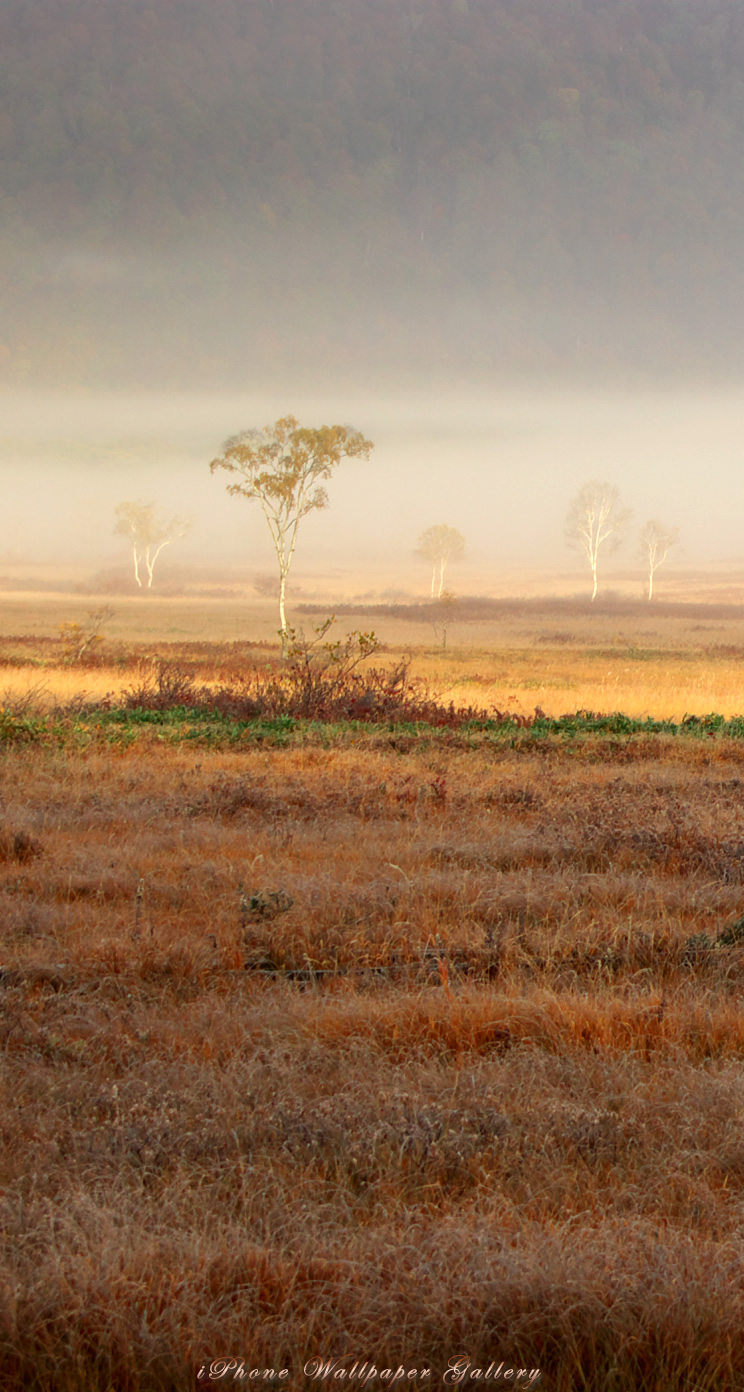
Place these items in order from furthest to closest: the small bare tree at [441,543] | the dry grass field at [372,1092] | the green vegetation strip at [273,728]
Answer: the small bare tree at [441,543], the green vegetation strip at [273,728], the dry grass field at [372,1092]

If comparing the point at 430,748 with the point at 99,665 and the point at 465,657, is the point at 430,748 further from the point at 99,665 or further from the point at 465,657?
the point at 465,657

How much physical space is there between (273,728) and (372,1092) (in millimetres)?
12410

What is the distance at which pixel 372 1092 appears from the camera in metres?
3.83

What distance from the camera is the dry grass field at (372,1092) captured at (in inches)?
100

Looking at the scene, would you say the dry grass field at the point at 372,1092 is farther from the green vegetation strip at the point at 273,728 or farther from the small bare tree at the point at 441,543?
the small bare tree at the point at 441,543

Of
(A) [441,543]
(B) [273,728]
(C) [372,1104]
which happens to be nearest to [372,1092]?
(C) [372,1104]

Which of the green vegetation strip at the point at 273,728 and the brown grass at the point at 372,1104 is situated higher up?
the green vegetation strip at the point at 273,728

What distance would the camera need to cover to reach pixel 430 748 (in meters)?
14.4

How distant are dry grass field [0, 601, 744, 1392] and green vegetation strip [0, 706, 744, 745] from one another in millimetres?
4617

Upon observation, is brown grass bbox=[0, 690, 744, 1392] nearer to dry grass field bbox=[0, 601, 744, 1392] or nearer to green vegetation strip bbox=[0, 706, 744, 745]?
dry grass field bbox=[0, 601, 744, 1392]

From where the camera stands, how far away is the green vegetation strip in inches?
572

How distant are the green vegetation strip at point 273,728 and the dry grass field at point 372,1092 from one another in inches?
182

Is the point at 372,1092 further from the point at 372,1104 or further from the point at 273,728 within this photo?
the point at 273,728

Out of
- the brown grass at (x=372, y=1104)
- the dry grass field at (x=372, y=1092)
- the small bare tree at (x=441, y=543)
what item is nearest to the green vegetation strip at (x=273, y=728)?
the dry grass field at (x=372, y=1092)
